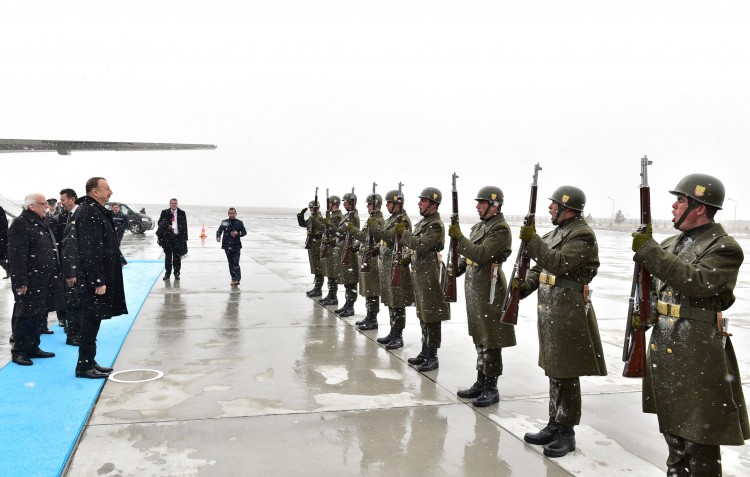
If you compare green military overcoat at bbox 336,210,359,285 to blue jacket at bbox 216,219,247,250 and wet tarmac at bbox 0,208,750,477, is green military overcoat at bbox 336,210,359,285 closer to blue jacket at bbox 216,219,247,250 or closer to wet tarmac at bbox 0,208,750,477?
wet tarmac at bbox 0,208,750,477

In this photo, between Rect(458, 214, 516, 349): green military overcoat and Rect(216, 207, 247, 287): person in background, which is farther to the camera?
Rect(216, 207, 247, 287): person in background

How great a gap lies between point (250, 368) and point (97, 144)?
15021 mm

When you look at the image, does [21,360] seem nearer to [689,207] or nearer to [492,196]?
[492,196]

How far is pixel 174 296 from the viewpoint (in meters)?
10.9

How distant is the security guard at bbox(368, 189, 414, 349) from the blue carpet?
3.35 meters

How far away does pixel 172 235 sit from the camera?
12.9 m

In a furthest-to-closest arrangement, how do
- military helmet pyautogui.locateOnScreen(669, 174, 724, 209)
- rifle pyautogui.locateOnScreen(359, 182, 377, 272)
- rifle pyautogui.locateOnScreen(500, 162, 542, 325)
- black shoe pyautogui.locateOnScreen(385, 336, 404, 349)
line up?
rifle pyautogui.locateOnScreen(359, 182, 377, 272), black shoe pyautogui.locateOnScreen(385, 336, 404, 349), rifle pyautogui.locateOnScreen(500, 162, 542, 325), military helmet pyautogui.locateOnScreen(669, 174, 724, 209)

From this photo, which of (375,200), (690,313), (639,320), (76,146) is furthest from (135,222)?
(690,313)

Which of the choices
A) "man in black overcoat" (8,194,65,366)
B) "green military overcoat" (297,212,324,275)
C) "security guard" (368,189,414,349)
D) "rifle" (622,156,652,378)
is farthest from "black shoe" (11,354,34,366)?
"rifle" (622,156,652,378)

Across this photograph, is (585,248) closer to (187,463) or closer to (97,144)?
(187,463)

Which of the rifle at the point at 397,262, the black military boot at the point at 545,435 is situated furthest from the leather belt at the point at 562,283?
the rifle at the point at 397,262

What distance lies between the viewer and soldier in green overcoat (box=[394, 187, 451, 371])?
20.3ft

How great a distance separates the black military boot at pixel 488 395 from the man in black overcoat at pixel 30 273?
190 inches

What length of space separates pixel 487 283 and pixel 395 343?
2265 mm
